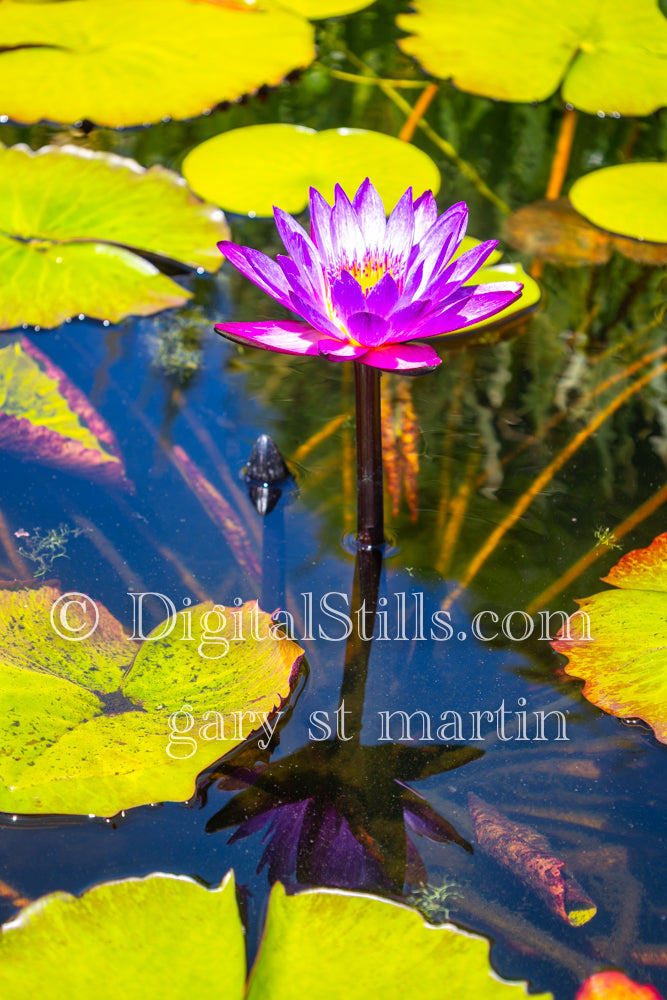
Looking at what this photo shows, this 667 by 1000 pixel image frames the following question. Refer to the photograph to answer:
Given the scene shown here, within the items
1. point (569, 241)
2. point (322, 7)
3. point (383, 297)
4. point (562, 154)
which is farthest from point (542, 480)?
point (322, 7)

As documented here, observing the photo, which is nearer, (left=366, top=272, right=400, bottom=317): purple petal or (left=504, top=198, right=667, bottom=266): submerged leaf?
(left=366, top=272, right=400, bottom=317): purple petal

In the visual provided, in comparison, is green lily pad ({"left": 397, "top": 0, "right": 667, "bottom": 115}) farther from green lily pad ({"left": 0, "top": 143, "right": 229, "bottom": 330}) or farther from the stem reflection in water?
the stem reflection in water

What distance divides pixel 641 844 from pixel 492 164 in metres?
2.12

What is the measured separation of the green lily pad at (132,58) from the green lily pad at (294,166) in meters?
0.27

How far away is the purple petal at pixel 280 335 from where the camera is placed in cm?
126

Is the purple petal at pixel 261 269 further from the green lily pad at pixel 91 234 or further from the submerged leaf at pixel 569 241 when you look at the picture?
the submerged leaf at pixel 569 241

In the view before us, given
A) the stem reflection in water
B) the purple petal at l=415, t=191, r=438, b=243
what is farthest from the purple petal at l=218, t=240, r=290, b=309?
the stem reflection in water

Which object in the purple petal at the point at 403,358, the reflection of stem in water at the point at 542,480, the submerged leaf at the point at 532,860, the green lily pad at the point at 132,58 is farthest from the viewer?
the green lily pad at the point at 132,58

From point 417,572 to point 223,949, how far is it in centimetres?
74

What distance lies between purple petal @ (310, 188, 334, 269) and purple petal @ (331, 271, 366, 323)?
6.1 inches

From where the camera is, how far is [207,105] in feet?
8.61

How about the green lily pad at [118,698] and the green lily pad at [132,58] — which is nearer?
the green lily pad at [118,698]

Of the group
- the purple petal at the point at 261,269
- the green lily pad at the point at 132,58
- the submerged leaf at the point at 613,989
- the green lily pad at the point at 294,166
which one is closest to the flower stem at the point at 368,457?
the purple petal at the point at 261,269

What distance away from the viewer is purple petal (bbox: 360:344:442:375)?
1.21 meters
